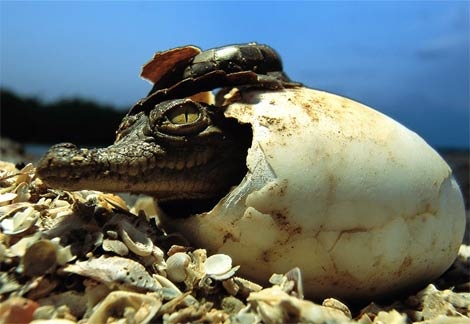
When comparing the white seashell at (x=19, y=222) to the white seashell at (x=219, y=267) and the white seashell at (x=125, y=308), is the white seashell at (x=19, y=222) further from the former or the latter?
the white seashell at (x=219, y=267)

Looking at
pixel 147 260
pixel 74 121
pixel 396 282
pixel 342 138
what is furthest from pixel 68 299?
pixel 74 121

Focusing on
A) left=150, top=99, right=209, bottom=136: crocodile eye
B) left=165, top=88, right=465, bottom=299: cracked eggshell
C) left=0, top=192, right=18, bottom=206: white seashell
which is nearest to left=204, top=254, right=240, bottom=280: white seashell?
left=165, top=88, right=465, bottom=299: cracked eggshell

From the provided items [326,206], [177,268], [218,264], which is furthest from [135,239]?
[326,206]

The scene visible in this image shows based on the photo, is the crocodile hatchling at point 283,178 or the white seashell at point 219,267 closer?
the white seashell at point 219,267

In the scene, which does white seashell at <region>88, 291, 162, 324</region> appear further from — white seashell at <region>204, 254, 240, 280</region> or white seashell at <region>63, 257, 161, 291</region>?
white seashell at <region>204, 254, 240, 280</region>

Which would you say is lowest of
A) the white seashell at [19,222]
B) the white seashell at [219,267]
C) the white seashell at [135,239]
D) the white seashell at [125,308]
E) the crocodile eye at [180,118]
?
the white seashell at [125,308]

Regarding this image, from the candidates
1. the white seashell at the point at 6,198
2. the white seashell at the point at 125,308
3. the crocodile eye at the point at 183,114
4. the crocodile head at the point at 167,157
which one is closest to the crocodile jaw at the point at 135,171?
the crocodile head at the point at 167,157

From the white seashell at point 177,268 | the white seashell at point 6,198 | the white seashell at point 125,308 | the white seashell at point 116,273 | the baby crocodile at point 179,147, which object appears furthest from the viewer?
the white seashell at point 6,198

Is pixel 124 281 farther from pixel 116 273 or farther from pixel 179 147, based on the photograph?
pixel 179 147
